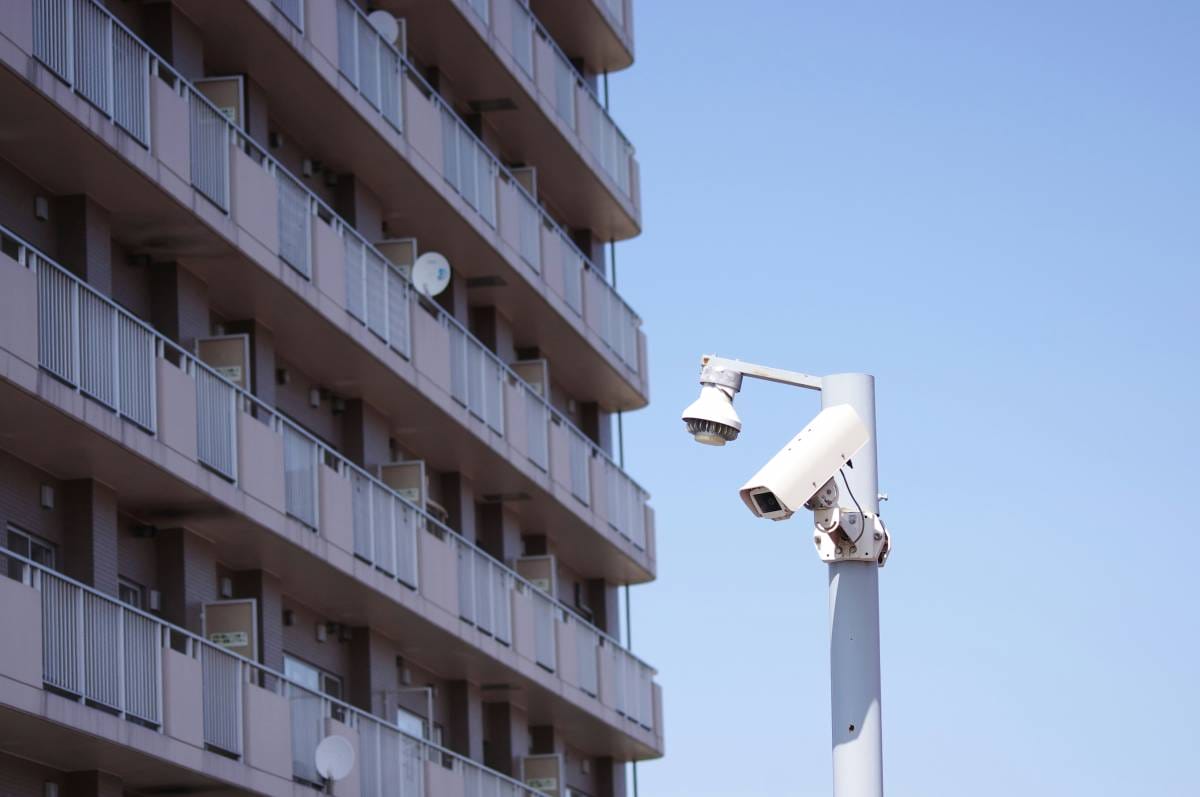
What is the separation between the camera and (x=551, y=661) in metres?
35.9

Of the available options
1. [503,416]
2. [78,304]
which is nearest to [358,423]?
[503,416]

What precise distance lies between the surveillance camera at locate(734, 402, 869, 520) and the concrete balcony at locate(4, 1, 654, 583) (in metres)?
12.2

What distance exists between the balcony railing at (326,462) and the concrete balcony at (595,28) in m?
8.02

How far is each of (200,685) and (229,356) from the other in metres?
4.48

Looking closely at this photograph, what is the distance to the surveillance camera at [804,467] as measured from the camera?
426 inches

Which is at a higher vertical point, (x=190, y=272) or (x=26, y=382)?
(x=190, y=272)

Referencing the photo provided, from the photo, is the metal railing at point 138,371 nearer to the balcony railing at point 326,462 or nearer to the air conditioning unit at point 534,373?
the balcony railing at point 326,462

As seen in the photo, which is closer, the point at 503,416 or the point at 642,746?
the point at 503,416

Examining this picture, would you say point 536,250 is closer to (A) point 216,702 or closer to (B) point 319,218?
(B) point 319,218

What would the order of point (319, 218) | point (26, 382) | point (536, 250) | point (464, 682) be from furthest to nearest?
point (536, 250)
point (464, 682)
point (319, 218)
point (26, 382)

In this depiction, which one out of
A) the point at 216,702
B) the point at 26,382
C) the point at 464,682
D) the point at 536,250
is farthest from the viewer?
the point at 536,250

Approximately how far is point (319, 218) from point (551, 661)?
9.98m

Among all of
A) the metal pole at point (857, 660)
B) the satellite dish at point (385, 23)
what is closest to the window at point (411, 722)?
the satellite dish at point (385, 23)

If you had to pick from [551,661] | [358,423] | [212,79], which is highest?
[212,79]
